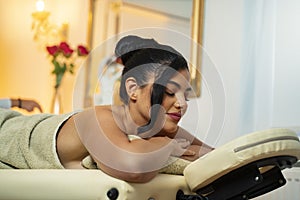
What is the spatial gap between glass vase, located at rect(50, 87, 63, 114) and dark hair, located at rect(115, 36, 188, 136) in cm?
160

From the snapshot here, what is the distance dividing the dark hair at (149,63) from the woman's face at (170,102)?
1cm

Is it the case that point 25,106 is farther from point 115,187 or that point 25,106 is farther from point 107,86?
point 115,187

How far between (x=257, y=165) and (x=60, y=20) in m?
2.26

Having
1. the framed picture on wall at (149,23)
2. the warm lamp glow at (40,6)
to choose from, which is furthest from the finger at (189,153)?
the warm lamp glow at (40,6)

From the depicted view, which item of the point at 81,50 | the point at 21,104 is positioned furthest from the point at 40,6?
the point at 21,104

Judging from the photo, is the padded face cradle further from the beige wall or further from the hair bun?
the beige wall

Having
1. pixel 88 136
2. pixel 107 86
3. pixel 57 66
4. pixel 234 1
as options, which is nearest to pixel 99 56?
pixel 57 66

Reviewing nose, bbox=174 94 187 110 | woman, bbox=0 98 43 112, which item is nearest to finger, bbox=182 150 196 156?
nose, bbox=174 94 187 110

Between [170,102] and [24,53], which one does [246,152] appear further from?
[24,53]

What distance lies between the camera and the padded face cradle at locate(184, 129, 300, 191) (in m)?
0.81

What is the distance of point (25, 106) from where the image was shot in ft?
8.00

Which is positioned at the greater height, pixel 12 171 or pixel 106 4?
pixel 106 4

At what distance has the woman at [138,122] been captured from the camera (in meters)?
0.88

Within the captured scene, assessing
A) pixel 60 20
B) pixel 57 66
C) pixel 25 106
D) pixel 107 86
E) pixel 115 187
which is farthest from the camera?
pixel 60 20
